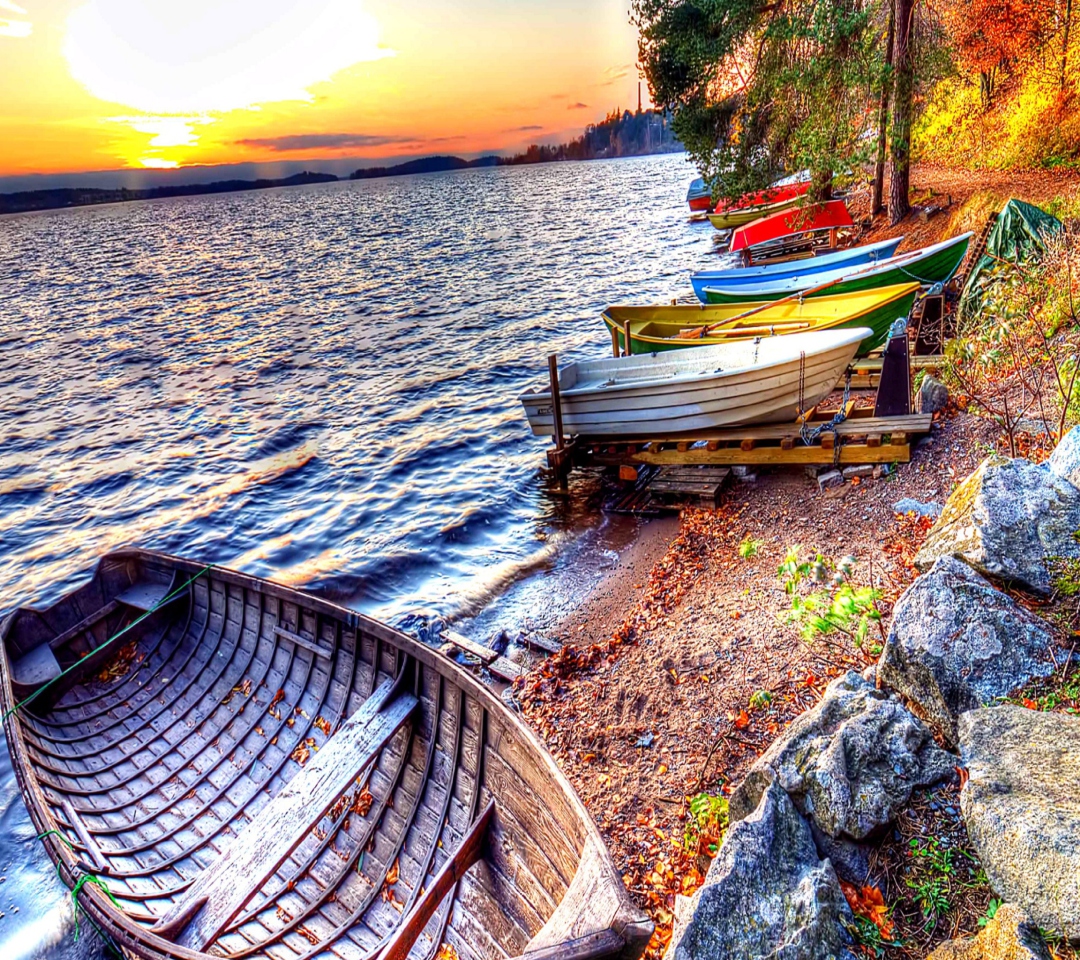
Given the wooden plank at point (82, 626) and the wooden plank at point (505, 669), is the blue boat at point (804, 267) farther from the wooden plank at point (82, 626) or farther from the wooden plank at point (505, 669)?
the wooden plank at point (82, 626)

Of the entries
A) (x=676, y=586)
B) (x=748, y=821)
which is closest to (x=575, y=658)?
(x=676, y=586)

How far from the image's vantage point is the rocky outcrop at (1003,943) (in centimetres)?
259

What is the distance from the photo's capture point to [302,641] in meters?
7.04

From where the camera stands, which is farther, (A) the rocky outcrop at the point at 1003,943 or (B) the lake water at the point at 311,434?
(B) the lake water at the point at 311,434

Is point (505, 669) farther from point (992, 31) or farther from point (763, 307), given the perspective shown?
point (992, 31)

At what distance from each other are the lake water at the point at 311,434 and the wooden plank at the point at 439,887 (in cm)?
419

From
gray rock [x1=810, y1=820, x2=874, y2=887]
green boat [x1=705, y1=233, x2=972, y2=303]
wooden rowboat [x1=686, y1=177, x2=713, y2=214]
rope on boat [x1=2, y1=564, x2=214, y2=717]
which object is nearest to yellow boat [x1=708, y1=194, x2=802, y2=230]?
wooden rowboat [x1=686, y1=177, x2=713, y2=214]

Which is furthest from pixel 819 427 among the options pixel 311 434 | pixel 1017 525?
pixel 311 434

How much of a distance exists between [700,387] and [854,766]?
8302 mm

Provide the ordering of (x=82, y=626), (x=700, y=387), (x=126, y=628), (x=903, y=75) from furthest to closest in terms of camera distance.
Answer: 1. (x=903, y=75)
2. (x=700, y=387)
3. (x=82, y=626)
4. (x=126, y=628)

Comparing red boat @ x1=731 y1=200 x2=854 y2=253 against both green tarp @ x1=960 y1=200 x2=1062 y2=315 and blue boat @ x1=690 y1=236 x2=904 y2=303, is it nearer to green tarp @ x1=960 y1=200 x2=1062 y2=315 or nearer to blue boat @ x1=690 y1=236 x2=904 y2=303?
blue boat @ x1=690 y1=236 x2=904 y2=303

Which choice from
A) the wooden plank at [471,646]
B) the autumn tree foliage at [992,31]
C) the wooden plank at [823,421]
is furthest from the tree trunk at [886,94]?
the wooden plank at [471,646]

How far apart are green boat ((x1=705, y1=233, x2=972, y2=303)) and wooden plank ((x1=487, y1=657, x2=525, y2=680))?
11917 millimetres

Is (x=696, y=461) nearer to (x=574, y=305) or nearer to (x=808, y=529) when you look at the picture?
(x=808, y=529)
